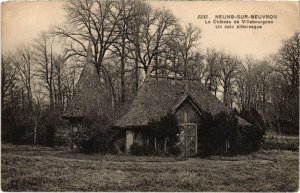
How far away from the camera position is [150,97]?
27.6 m

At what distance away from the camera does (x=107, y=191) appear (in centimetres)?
1647

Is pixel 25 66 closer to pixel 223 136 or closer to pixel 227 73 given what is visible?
pixel 223 136

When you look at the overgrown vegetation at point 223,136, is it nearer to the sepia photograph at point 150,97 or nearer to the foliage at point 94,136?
the sepia photograph at point 150,97

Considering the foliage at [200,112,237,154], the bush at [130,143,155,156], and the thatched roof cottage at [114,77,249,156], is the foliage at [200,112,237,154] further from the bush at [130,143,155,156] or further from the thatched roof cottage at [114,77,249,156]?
the bush at [130,143,155,156]

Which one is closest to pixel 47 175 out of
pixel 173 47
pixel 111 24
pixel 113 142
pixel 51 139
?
pixel 113 142

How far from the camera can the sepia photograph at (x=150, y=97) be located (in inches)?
734

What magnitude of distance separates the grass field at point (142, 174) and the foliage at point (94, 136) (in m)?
2.10

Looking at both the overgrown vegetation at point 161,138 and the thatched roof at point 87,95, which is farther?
the thatched roof at point 87,95

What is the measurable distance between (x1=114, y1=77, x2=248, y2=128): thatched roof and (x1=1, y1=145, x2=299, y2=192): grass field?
3.12 meters

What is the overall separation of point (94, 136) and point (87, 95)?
3.88m

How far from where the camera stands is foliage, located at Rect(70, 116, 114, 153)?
992 inches

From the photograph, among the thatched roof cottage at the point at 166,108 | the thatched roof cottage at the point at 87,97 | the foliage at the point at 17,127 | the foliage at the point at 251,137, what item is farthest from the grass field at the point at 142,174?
the thatched roof cottage at the point at 87,97

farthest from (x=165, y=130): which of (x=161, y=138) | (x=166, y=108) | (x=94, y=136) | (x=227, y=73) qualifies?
(x=227, y=73)

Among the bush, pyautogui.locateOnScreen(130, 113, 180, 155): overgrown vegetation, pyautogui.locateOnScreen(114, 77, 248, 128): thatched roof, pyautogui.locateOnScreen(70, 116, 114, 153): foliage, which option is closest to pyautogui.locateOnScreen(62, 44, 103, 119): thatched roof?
pyautogui.locateOnScreen(70, 116, 114, 153): foliage
